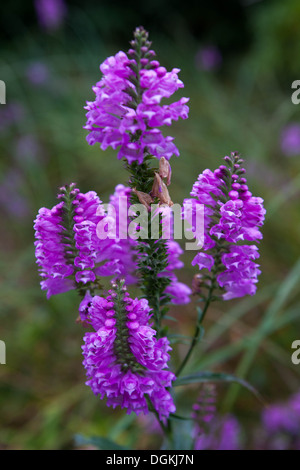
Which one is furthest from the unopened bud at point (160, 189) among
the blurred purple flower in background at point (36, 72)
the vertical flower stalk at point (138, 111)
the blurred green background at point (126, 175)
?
the blurred purple flower in background at point (36, 72)

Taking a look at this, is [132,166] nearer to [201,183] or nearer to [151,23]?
[201,183]

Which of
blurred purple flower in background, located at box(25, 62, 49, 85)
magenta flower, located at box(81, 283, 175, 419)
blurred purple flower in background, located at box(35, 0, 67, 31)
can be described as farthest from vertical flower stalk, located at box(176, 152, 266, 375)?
blurred purple flower in background, located at box(35, 0, 67, 31)

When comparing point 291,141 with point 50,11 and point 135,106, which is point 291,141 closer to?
point 50,11

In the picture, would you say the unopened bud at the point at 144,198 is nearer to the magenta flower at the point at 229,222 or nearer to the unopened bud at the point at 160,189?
the unopened bud at the point at 160,189

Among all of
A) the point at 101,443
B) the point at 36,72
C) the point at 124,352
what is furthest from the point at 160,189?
the point at 36,72
